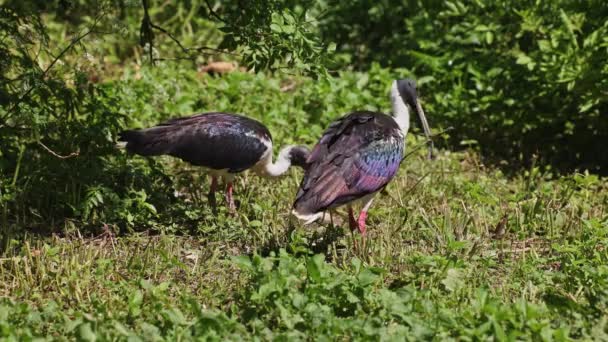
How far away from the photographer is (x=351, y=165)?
6391 millimetres

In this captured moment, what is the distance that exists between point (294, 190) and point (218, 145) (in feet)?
2.75

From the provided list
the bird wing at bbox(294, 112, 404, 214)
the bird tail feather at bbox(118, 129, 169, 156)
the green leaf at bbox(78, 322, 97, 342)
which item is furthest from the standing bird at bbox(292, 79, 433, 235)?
the green leaf at bbox(78, 322, 97, 342)

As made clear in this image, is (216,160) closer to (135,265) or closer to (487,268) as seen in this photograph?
(135,265)

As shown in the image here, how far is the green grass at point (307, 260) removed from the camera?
16.0 ft

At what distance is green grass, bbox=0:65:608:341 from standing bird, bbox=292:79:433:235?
8.1 inches

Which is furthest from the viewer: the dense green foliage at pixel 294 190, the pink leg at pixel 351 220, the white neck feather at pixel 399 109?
the white neck feather at pixel 399 109

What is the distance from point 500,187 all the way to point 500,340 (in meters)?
3.52

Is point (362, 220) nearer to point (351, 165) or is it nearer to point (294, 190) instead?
point (351, 165)

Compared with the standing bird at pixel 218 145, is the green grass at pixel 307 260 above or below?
below

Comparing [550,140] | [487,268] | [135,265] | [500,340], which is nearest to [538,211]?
[487,268]

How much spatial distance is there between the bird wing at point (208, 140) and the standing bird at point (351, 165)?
76cm

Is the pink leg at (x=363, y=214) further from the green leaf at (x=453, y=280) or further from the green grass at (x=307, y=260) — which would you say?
the green leaf at (x=453, y=280)

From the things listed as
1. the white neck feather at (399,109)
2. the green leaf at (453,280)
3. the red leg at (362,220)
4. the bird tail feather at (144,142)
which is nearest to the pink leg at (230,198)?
the bird tail feather at (144,142)

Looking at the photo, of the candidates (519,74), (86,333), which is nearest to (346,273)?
(86,333)
